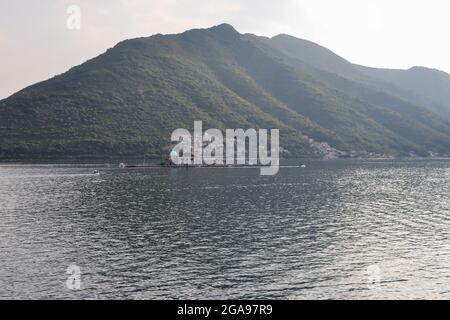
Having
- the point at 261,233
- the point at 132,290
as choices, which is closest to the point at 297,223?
the point at 261,233

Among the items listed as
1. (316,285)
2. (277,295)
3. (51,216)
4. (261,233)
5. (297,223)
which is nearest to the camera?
(277,295)

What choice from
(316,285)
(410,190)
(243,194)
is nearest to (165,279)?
(316,285)
